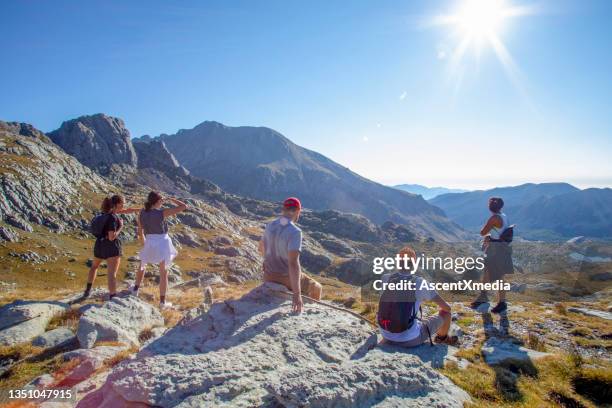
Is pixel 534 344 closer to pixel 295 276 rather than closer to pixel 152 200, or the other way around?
pixel 295 276

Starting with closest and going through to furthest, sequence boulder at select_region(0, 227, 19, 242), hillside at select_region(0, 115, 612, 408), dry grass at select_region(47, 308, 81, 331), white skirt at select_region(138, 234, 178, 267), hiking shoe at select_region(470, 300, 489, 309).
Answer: hillside at select_region(0, 115, 612, 408)
dry grass at select_region(47, 308, 81, 331)
white skirt at select_region(138, 234, 178, 267)
hiking shoe at select_region(470, 300, 489, 309)
boulder at select_region(0, 227, 19, 242)

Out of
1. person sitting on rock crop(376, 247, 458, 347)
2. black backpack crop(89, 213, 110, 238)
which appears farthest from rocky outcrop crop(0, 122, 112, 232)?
person sitting on rock crop(376, 247, 458, 347)

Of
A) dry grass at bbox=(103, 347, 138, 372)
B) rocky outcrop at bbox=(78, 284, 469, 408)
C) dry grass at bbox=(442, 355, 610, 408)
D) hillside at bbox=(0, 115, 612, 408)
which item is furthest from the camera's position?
dry grass at bbox=(103, 347, 138, 372)

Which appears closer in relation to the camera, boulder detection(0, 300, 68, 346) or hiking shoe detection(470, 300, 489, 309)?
boulder detection(0, 300, 68, 346)

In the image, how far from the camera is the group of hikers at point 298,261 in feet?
27.3

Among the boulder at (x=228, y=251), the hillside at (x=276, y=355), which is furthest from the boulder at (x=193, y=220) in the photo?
the hillside at (x=276, y=355)

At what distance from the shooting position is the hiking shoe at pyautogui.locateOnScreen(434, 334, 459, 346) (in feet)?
31.8

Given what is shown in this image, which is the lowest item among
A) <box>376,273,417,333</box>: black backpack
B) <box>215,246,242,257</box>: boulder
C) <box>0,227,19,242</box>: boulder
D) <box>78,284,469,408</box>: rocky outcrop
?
<box>215,246,242,257</box>: boulder

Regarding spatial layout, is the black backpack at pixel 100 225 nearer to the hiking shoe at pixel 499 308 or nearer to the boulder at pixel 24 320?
the boulder at pixel 24 320

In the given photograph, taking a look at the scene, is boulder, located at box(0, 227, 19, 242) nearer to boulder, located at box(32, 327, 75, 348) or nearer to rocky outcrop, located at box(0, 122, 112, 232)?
rocky outcrop, located at box(0, 122, 112, 232)

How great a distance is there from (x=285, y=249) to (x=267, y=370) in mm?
3329

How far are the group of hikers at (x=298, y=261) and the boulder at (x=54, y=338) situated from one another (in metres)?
2.59

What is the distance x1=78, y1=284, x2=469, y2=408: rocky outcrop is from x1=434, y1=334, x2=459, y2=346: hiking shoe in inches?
102

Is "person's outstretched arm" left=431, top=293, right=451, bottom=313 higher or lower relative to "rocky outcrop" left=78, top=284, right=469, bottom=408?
higher
